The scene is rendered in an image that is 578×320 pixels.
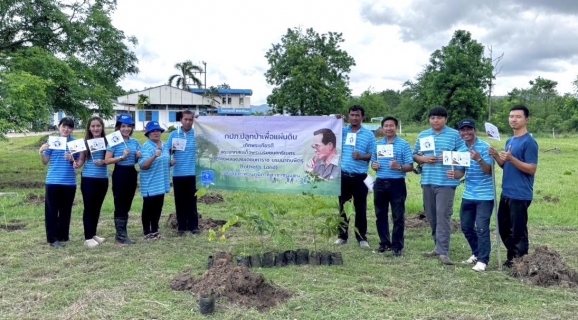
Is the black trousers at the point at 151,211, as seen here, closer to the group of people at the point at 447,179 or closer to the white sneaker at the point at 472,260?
the group of people at the point at 447,179

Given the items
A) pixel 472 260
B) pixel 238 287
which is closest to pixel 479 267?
pixel 472 260

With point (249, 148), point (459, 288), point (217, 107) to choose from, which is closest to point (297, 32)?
point (217, 107)

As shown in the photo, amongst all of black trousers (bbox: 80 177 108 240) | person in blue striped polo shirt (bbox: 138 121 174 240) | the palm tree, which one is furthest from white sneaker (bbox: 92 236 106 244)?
the palm tree

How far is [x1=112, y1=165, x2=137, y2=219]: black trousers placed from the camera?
666 cm

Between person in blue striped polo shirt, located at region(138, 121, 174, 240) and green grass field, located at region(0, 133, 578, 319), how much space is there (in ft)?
1.14

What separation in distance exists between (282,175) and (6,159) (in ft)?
60.7

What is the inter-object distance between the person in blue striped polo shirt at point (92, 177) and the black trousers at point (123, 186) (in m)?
0.14

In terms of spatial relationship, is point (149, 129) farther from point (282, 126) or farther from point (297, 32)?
point (297, 32)

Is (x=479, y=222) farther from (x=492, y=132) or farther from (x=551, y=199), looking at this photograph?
(x=551, y=199)

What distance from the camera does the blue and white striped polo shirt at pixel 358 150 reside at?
21.5ft

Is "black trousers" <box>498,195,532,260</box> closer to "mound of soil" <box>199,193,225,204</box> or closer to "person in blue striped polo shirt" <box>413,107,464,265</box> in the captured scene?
"person in blue striped polo shirt" <box>413,107,464,265</box>

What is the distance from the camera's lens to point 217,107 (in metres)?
66.5

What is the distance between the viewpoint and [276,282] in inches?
200

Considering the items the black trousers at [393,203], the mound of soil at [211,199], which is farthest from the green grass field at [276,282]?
the mound of soil at [211,199]
